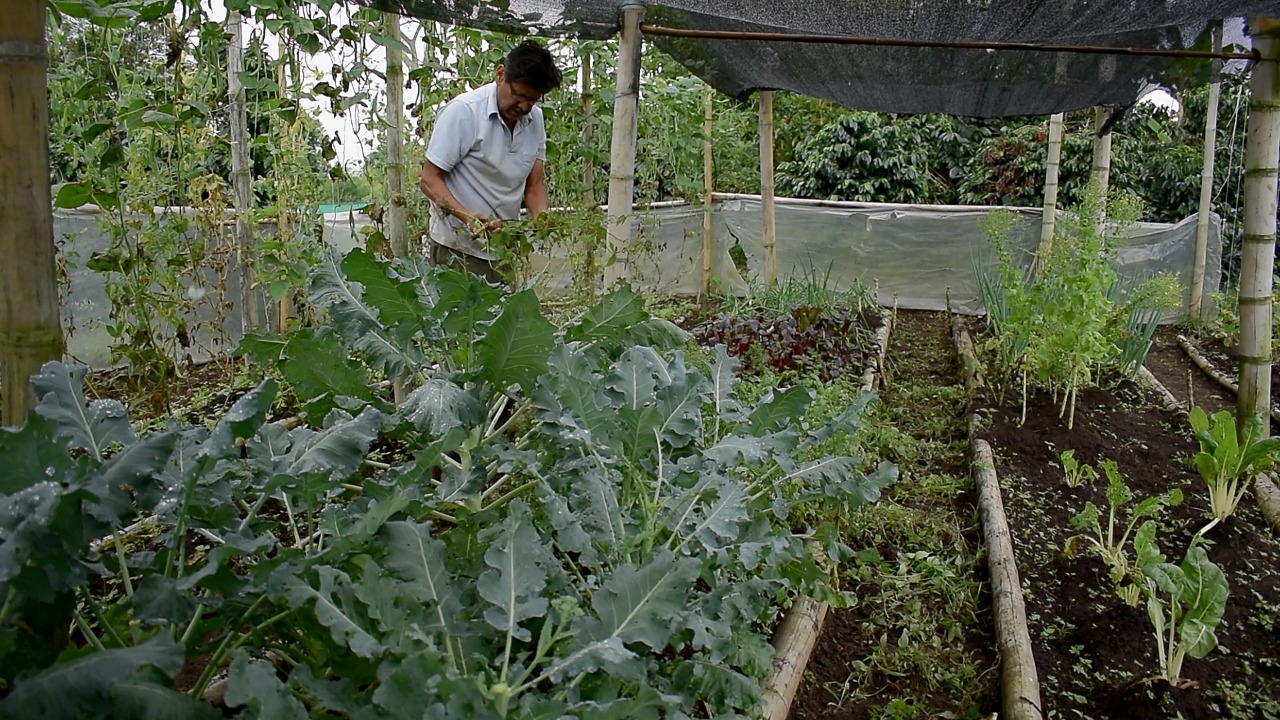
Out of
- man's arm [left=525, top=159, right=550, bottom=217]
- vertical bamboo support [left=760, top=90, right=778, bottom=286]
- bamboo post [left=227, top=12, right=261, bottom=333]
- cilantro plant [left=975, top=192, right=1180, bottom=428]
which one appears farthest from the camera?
vertical bamboo support [left=760, top=90, right=778, bottom=286]

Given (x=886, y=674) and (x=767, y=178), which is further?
(x=767, y=178)

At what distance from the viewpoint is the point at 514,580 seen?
1.42 metres

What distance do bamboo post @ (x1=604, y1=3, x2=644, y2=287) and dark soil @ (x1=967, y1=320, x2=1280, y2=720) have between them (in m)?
1.88

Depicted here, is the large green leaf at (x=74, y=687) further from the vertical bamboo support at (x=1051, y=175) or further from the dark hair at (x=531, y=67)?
the vertical bamboo support at (x=1051, y=175)

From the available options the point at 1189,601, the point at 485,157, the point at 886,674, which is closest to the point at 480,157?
the point at 485,157

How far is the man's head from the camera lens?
12.1 ft

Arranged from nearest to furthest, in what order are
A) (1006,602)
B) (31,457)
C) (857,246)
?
(31,457) → (1006,602) → (857,246)

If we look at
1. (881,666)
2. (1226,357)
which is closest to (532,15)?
(881,666)

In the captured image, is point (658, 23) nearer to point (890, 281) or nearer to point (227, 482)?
point (227, 482)

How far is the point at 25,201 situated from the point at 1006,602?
2.56 m

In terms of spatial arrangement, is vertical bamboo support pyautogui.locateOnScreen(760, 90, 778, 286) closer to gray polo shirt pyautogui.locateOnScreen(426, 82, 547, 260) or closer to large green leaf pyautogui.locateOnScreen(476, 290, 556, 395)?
gray polo shirt pyautogui.locateOnScreen(426, 82, 547, 260)

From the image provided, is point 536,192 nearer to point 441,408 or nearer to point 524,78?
point 524,78

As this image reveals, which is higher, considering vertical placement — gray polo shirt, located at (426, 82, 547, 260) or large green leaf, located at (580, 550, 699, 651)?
gray polo shirt, located at (426, 82, 547, 260)

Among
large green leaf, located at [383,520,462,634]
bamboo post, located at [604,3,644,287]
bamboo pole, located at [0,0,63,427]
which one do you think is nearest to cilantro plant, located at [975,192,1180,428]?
bamboo post, located at [604,3,644,287]
